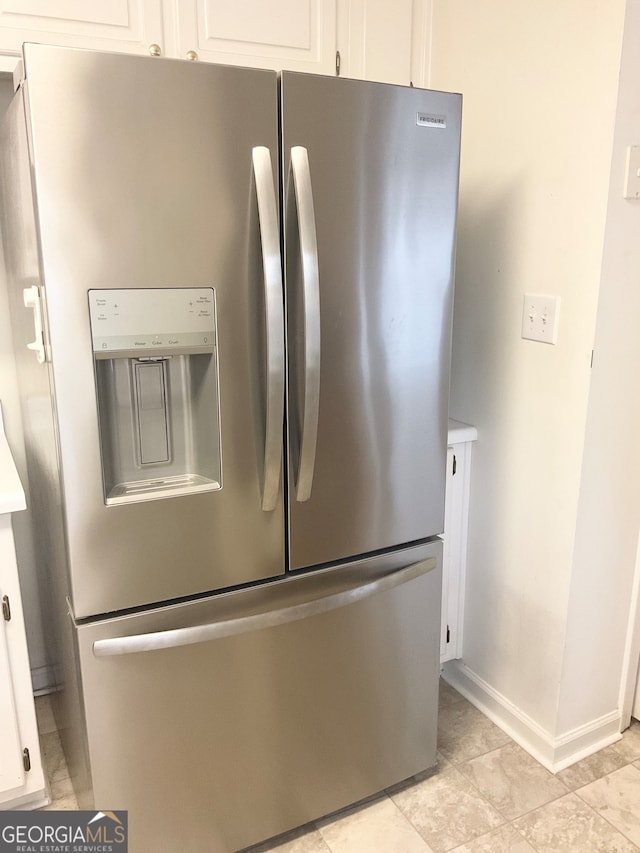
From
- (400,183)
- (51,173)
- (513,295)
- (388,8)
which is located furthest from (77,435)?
(388,8)

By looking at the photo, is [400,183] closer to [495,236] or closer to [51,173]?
[495,236]

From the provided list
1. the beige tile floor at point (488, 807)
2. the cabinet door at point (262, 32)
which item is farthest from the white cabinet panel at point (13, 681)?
the cabinet door at point (262, 32)

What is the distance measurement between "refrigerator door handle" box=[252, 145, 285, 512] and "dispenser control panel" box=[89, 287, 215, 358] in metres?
0.11

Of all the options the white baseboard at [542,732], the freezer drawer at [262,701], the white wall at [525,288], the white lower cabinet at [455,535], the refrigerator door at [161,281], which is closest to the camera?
the refrigerator door at [161,281]

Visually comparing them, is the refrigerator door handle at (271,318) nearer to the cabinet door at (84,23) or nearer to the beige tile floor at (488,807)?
the cabinet door at (84,23)

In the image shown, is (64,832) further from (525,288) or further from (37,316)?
(525,288)

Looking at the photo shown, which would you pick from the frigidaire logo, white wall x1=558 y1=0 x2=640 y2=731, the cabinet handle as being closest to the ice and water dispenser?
the cabinet handle

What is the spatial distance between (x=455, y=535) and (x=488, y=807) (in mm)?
711

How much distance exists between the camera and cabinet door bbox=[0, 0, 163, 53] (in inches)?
57.1

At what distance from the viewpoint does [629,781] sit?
71.7 inches

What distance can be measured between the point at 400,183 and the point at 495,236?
1.81 feet

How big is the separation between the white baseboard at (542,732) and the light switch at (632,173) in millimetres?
1405

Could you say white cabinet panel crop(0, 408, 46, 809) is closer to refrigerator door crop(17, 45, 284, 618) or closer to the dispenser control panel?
refrigerator door crop(17, 45, 284, 618)

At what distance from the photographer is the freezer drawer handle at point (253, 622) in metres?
1.31
